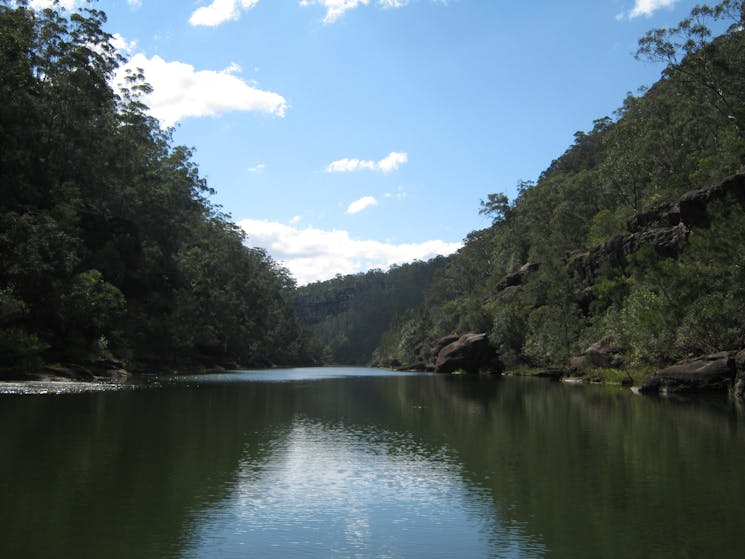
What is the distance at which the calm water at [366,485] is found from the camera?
9523 millimetres

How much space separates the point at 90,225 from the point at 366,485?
52319mm

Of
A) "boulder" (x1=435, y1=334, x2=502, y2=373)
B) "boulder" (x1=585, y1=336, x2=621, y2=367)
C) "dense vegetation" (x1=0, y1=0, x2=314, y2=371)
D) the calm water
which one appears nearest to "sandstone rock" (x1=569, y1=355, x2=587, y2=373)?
"boulder" (x1=585, y1=336, x2=621, y2=367)

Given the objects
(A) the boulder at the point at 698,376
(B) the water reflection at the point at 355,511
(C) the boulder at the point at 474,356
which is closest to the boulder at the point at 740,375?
(A) the boulder at the point at 698,376

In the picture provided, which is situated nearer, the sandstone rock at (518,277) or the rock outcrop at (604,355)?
the rock outcrop at (604,355)

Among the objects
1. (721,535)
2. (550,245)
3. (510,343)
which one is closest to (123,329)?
(510,343)

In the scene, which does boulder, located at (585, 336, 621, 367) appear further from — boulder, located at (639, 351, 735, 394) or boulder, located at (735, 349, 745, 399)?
boulder, located at (735, 349, 745, 399)

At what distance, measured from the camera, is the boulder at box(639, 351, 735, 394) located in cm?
3269

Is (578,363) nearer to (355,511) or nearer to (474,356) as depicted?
(474,356)

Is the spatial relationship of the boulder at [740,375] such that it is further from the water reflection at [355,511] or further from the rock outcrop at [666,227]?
the water reflection at [355,511]

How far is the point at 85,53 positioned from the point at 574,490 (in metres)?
61.3

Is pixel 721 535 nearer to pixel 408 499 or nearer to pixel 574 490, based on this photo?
pixel 574 490

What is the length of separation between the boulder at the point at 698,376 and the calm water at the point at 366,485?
868cm

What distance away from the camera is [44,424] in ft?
66.9

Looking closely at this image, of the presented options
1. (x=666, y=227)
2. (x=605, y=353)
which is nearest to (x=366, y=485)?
(x=605, y=353)
